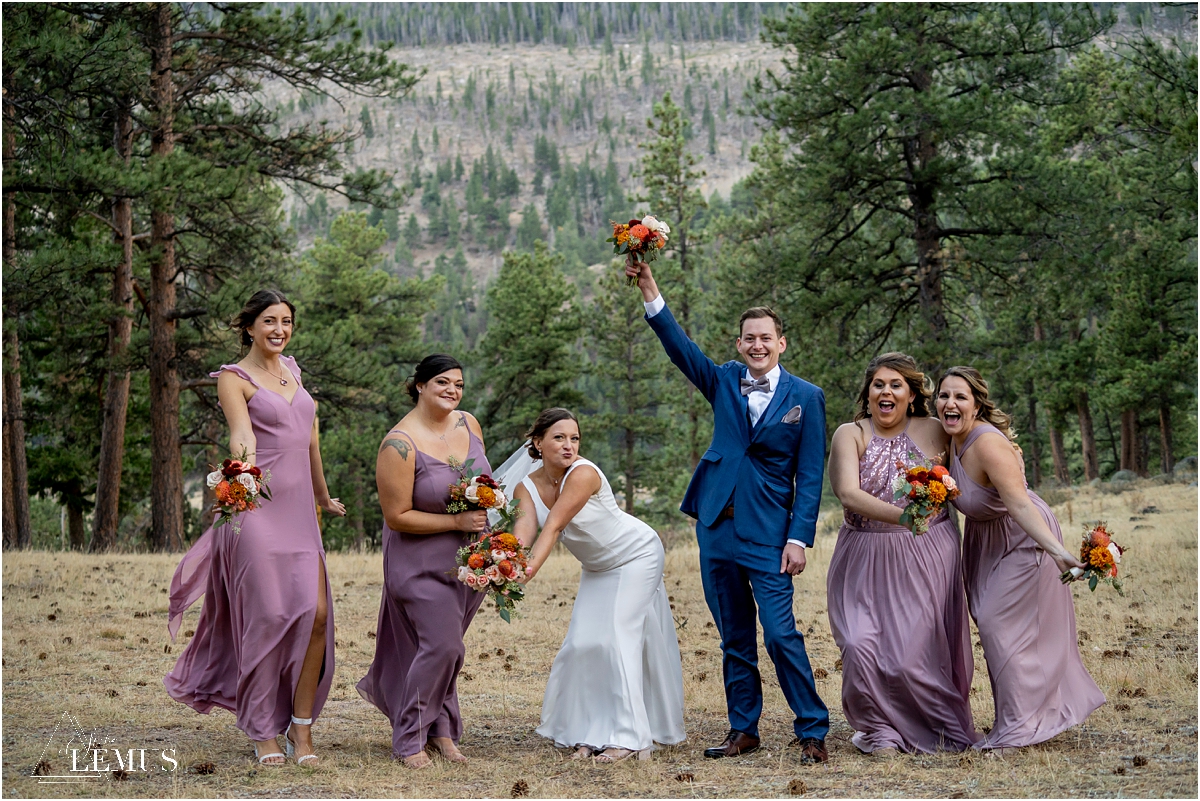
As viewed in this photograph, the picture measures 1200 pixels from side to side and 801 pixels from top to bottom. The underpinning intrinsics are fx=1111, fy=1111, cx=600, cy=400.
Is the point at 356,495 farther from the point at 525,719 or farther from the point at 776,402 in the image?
the point at 776,402

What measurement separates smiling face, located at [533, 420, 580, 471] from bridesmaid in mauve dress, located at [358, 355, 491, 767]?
0.37 metres

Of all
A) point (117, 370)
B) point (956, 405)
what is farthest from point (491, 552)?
point (117, 370)

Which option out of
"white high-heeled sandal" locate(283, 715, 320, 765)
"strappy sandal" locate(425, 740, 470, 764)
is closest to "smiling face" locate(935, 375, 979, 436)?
"strappy sandal" locate(425, 740, 470, 764)

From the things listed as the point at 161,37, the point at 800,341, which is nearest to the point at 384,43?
the point at 161,37

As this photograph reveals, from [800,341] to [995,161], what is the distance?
4606mm

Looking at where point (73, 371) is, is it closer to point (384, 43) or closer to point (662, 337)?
point (384, 43)

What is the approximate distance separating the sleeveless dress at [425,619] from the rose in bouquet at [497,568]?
0.23 m

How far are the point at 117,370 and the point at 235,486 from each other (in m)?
15.1

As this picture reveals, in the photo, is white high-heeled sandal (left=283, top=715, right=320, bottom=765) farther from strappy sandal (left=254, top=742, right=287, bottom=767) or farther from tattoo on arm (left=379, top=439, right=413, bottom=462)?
tattoo on arm (left=379, top=439, right=413, bottom=462)

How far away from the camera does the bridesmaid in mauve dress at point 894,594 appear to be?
606 centimetres

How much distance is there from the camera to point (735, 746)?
619 centimetres

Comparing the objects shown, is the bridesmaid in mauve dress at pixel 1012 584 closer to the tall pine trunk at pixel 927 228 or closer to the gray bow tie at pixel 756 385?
the gray bow tie at pixel 756 385

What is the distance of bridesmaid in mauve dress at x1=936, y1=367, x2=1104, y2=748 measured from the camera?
6004 mm

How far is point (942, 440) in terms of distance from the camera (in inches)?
256
